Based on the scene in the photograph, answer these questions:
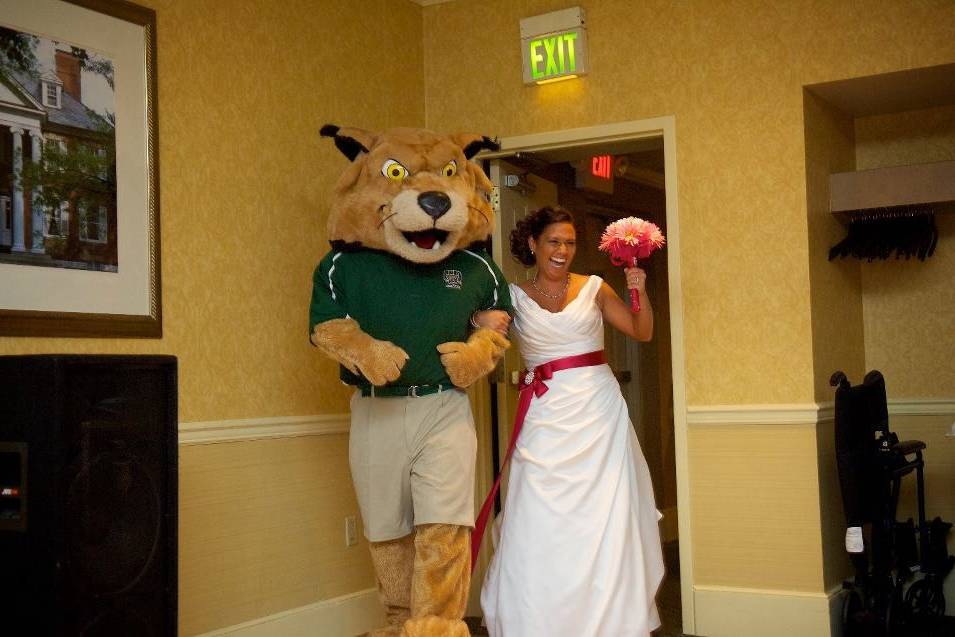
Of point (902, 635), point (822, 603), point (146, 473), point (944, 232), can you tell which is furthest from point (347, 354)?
point (944, 232)

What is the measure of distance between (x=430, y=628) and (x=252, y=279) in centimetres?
144

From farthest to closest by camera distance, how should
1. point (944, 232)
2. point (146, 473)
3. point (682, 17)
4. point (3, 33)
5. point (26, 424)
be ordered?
point (944, 232) → point (682, 17) → point (3, 33) → point (146, 473) → point (26, 424)

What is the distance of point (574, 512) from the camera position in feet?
12.5

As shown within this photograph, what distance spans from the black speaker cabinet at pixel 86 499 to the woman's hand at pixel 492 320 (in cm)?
115

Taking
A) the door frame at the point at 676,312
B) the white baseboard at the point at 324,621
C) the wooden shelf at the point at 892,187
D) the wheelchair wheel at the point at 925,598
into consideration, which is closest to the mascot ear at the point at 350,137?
the door frame at the point at 676,312

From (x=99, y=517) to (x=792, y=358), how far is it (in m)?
2.69

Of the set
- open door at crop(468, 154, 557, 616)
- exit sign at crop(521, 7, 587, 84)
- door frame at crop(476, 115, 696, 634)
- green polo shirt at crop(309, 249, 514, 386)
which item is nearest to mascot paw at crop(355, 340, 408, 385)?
green polo shirt at crop(309, 249, 514, 386)

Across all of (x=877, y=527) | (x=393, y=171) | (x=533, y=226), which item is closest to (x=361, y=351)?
(x=393, y=171)

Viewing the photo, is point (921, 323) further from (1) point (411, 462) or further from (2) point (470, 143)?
(1) point (411, 462)

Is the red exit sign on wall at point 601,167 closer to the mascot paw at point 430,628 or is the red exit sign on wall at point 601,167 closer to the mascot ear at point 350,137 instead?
the mascot ear at point 350,137

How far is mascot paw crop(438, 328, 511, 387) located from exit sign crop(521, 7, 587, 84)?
5.28 feet

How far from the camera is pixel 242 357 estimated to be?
3932 mm

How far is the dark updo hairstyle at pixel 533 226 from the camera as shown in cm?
411

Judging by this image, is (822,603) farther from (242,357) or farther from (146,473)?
(146,473)
